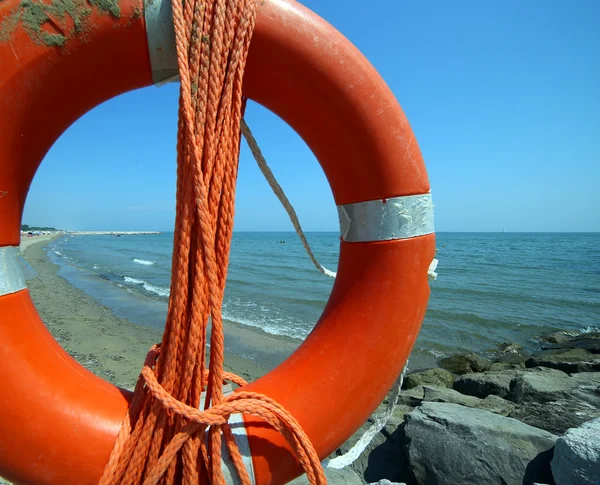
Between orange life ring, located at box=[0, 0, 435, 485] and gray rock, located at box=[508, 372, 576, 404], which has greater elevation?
orange life ring, located at box=[0, 0, 435, 485]

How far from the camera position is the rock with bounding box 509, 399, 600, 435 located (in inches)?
96.1

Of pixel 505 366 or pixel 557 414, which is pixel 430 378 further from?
pixel 557 414

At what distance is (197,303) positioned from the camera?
86cm

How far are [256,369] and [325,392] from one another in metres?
3.66

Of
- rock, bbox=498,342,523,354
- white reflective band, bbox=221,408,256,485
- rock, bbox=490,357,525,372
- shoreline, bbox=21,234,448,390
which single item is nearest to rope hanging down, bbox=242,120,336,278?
white reflective band, bbox=221,408,256,485

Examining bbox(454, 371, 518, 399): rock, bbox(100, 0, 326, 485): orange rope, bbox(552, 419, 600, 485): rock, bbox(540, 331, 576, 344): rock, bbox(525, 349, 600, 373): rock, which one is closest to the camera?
bbox(100, 0, 326, 485): orange rope

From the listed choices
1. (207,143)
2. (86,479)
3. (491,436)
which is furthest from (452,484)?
(207,143)

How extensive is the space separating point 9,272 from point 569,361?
5.92m

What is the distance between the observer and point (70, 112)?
99cm

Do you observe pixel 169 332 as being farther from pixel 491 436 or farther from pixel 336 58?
pixel 491 436

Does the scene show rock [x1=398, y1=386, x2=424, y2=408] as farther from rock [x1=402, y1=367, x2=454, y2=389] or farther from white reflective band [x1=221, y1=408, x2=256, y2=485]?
white reflective band [x1=221, y1=408, x2=256, y2=485]

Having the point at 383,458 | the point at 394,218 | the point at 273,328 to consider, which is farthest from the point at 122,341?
the point at 394,218

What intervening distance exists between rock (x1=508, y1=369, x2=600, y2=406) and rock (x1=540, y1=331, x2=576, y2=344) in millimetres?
3041

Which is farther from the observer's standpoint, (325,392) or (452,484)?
(452,484)
